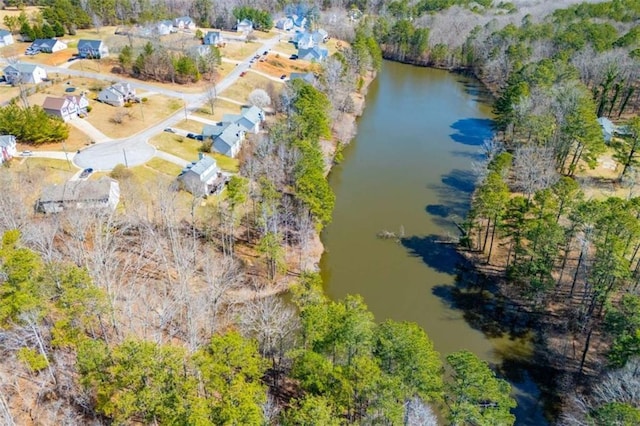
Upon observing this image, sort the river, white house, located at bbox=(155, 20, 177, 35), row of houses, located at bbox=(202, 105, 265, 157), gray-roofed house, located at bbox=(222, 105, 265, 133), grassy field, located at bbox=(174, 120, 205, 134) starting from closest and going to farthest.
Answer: the river, row of houses, located at bbox=(202, 105, 265, 157), grassy field, located at bbox=(174, 120, 205, 134), gray-roofed house, located at bbox=(222, 105, 265, 133), white house, located at bbox=(155, 20, 177, 35)

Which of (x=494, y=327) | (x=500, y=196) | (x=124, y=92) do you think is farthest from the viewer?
(x=124, y=92)

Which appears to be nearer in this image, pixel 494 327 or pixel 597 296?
pixel 597 296

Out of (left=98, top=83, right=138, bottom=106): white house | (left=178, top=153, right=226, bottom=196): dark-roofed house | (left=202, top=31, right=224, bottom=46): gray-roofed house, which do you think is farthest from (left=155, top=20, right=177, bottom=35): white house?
(left=178, top=153, right=226, bottom=196): dark-roofed house

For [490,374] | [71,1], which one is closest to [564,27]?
[490,374]

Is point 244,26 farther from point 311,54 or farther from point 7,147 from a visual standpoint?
point 7,147

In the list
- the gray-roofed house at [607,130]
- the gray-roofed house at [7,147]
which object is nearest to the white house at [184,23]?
the gray-roofed house at [7,147]

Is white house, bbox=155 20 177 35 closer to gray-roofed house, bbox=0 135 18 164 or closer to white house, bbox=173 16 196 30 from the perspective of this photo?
white house, bbox=173 16 196 30

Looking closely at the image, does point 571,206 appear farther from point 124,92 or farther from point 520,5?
point 520,5
